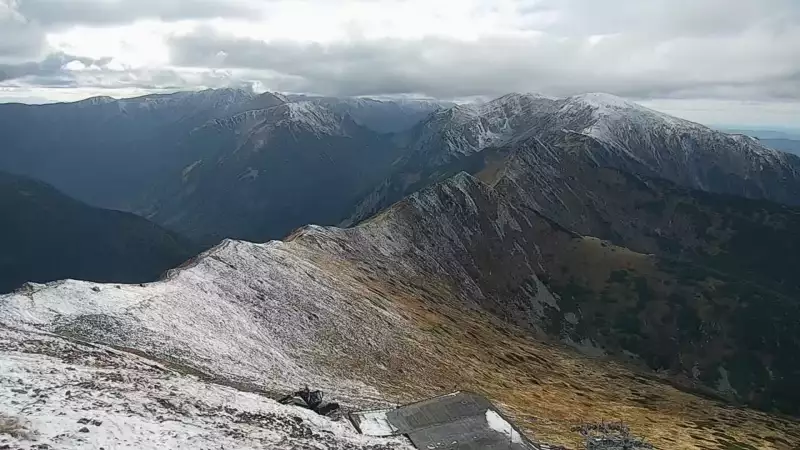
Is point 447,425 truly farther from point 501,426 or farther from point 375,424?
point 375,424

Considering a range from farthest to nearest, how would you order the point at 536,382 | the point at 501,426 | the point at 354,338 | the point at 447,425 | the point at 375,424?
the point at 536,382, the point at 354,338, the point at 501,426, the point at 447,425, the point at 375,424

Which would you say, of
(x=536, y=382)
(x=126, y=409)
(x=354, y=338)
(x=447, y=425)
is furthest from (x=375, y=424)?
(x=536, y=382)

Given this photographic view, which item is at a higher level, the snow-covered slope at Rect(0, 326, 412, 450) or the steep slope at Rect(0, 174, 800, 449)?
the snow-covered slope at Rect(0, 326, 412, 450)

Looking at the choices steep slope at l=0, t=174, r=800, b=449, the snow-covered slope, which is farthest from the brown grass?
the snow-covered slope

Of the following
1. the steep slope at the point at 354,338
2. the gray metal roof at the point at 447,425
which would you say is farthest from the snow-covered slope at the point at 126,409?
the steep slope at the point at 354,338

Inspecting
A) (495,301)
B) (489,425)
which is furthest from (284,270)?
(495,301)

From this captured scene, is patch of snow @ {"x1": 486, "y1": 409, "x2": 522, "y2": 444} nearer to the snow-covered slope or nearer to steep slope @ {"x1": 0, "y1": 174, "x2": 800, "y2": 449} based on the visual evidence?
steep slope @ {"x1": 0, "y1": 174, "x2": 800, "y2": 449}
